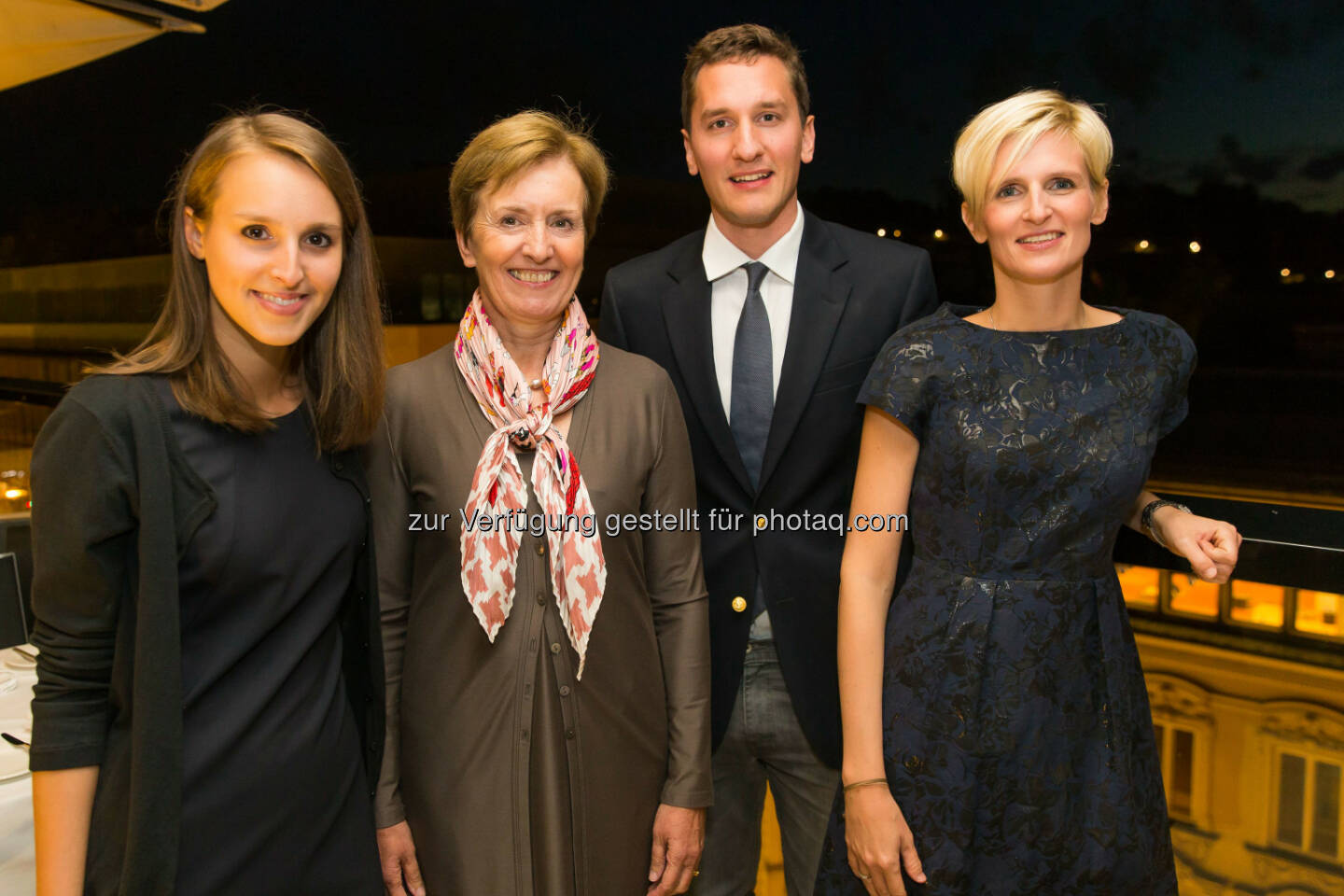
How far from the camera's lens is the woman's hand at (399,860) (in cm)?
133

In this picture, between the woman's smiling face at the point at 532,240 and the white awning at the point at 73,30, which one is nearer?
the woman's smiling face at the point at 532,240

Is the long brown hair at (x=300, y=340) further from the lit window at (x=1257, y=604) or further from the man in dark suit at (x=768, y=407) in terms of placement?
the lit window at (x=1257, y=604)

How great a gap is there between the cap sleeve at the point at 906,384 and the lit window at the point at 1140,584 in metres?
0.44

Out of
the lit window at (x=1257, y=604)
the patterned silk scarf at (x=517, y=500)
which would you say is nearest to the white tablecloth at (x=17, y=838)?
the patterned silk scarf at (x=517, y=500)

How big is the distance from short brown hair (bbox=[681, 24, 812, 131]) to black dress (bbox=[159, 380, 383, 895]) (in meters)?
0.94

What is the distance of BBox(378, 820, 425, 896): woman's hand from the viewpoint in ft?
4.36

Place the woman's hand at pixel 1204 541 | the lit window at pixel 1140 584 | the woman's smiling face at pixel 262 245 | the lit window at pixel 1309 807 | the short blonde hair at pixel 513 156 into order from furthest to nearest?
the lit window at pixel 1309 807
the lit window at pixel 1140 584
the short blonde hair at pixel 513 156
the woman's hand at pixel 1204 541
the woman's smiling face at pixel 262 245

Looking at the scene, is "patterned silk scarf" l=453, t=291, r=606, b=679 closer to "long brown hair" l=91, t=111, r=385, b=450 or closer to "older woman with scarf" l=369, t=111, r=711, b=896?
"older woman with scarf" l=369, t=111, r=711, b=896

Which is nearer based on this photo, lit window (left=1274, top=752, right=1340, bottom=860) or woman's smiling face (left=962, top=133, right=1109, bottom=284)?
woman's smiling face (left=962, top=133, right=1109, bottom=284)

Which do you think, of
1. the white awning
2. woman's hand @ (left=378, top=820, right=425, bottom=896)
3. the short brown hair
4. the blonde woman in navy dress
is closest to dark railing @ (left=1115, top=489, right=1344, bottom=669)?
the blonde woman in navy dress

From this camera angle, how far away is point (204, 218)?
1.09m

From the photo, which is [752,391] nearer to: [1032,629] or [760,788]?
[1032,629]

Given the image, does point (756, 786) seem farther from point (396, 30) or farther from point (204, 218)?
point (396, 30)

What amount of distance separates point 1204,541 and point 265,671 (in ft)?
4.02
